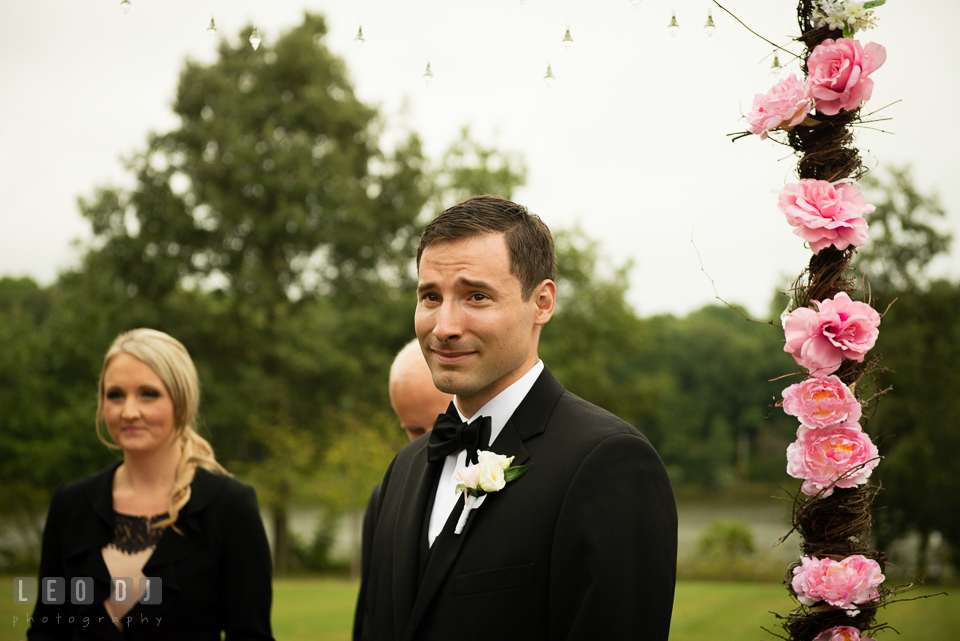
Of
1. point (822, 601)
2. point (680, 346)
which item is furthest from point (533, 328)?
point (680, 346)

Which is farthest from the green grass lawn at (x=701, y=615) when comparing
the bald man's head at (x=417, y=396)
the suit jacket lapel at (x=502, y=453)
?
the suit jacket lapel at (x=502, y=453)

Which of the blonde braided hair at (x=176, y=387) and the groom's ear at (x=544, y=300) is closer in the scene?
the groom's ear at (x=544, y=300)

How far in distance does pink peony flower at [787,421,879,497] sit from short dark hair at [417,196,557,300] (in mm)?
997

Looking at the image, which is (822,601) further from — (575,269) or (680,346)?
(680,346)

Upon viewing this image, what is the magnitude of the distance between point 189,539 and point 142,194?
21127 millimetres

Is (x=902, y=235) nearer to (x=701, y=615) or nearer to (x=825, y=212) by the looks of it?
(x=701, y=615)

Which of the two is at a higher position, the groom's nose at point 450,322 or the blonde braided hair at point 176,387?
the blonde braided hair at point 176,387

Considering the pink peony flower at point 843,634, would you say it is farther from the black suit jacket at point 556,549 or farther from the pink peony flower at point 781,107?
the pink peony flower at point 781,107

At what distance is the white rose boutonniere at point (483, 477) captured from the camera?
7.16 feet

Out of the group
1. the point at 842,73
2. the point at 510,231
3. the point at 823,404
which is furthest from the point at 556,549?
the point at 842,73

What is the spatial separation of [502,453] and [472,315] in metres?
0.43

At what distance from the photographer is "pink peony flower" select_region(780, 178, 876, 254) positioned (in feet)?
7.95

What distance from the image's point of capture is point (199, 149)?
2272cm

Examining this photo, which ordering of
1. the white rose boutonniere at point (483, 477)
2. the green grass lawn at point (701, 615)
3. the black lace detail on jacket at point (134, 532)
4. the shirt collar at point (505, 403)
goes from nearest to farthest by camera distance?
the white rose boutonniere at point (483, 477), the shirt collar at point (505, 403), the black lace detail on jacket at point (134, 532), the green grass lawn at point (701, 615)
